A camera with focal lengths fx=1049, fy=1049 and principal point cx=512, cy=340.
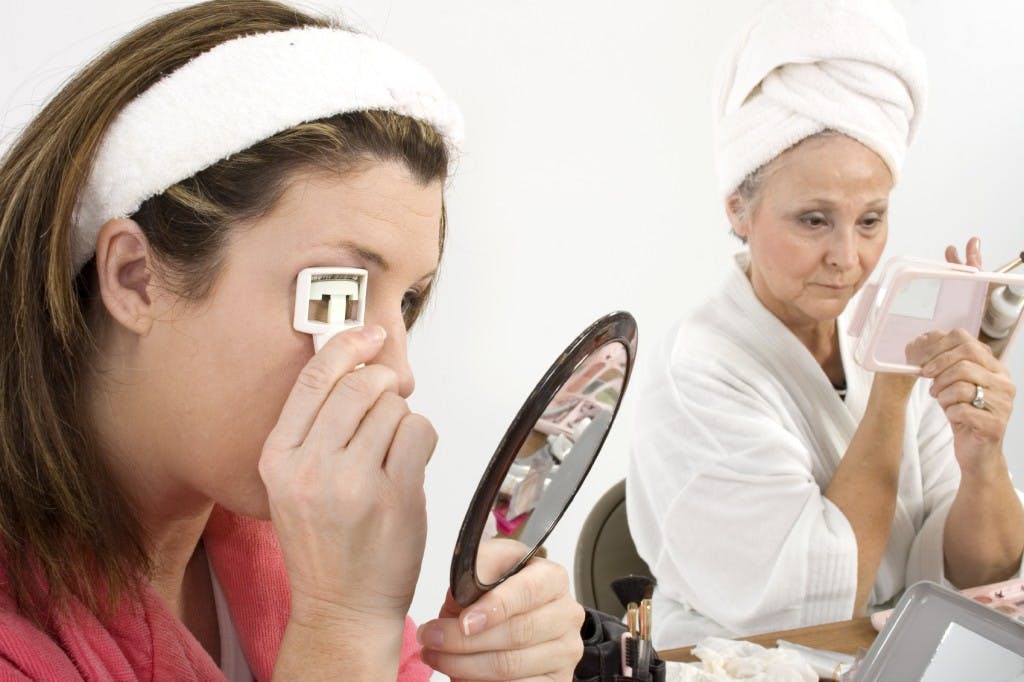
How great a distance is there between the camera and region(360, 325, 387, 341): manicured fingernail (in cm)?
67

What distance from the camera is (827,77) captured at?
1.26m

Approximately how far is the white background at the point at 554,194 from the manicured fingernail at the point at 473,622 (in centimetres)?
123

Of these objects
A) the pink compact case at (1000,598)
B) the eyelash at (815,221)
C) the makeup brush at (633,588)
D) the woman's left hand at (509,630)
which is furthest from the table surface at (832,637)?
the eyelash at (815,221)

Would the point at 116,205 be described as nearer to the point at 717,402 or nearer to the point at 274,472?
the point at 274,472

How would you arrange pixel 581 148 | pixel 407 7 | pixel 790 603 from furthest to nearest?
pixel 581 148
pixel 407 7
pixel 790 603

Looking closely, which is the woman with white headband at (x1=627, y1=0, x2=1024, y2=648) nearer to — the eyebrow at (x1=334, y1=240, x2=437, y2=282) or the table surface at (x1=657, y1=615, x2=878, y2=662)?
the table surface at (x1=657, y1=615, x2=878, y2=662)

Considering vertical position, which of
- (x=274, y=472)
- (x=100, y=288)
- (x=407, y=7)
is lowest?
(x=274, y=472)

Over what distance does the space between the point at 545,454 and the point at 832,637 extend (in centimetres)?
A: 56

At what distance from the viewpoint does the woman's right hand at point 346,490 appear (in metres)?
0.62

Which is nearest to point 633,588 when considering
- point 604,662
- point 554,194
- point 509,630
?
point 604,662

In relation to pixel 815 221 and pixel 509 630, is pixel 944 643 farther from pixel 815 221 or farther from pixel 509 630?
pixel 815 221

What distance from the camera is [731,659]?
0.88 m

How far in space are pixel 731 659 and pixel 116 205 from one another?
23.6 inches

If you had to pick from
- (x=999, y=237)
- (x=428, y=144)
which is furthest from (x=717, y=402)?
(x=999, y=237)
